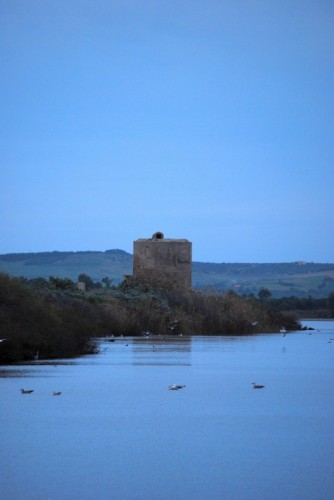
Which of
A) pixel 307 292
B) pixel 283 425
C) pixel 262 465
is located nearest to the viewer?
pixel 262 465

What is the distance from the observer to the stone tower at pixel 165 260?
4741 centimetres

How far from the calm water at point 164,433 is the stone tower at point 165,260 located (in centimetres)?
2186

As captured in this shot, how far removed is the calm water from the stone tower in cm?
2186

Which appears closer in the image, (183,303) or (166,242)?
(183,303)

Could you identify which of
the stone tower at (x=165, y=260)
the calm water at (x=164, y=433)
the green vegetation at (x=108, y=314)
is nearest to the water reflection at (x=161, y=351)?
the green vegetation at (x=108, y=314)

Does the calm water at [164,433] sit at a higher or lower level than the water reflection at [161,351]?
lower

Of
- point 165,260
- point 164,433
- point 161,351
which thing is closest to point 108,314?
point 165,260

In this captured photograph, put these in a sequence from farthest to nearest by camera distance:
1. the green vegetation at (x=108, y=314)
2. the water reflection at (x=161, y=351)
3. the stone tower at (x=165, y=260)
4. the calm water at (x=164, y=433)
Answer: the stone tower at (x=165, y=260) < the water reflection at (x=161, y=351) < the green vegetation at (x=108, y=314) < the calm water at (x=164, y=433)

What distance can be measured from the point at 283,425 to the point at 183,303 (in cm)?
2843

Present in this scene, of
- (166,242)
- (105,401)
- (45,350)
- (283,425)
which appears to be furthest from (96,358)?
(166,242)

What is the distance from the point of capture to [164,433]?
1443 centimetres

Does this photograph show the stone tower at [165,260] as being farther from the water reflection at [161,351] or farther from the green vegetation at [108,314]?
the water reflection at [161,351]

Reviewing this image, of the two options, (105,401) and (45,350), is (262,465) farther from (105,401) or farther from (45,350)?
(45,350)

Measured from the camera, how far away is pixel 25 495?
10.6 m
